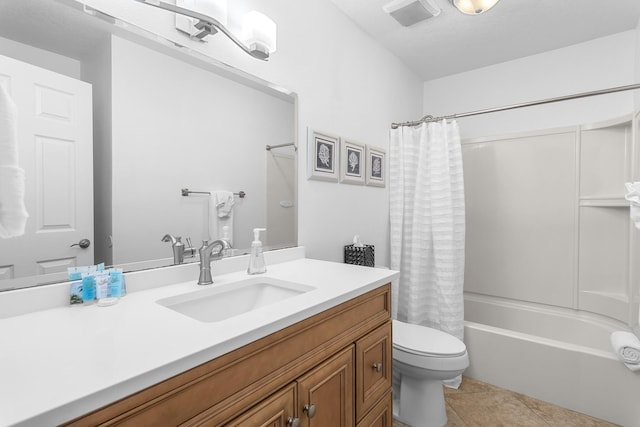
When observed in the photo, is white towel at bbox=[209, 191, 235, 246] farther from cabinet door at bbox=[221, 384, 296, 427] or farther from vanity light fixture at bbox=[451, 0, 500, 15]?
vanity light fixture at bbox=[451, 0, 500, 15]

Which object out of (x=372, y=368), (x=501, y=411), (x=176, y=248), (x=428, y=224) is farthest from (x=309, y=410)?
(x=428, y=224)

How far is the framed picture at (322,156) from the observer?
179cm

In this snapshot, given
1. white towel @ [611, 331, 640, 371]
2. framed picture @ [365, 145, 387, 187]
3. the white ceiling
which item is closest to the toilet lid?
white towel @ [611, 331, 640, 371]

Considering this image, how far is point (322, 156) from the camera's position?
6.11ft

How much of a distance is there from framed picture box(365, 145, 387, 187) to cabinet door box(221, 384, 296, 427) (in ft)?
5.47

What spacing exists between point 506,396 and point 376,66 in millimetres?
2379

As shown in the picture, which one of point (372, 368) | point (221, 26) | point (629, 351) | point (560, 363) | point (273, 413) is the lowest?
point (560, 363)

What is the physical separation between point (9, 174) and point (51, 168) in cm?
36

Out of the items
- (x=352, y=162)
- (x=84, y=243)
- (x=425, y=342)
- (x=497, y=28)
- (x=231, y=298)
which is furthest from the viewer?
(x=497, y=28)

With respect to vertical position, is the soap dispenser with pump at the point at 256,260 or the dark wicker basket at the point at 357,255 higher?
the soap dispenser with pump at the point at 256,260

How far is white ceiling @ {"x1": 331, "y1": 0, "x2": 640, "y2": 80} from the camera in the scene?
2.01 meters

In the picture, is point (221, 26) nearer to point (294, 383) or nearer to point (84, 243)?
point (84, 243)

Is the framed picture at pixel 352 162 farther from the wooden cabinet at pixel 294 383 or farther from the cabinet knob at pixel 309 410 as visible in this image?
the cabinet knob at pixel 309 410

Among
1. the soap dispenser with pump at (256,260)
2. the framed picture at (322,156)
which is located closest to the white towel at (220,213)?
the soap dispenser with pump at (256,260)
